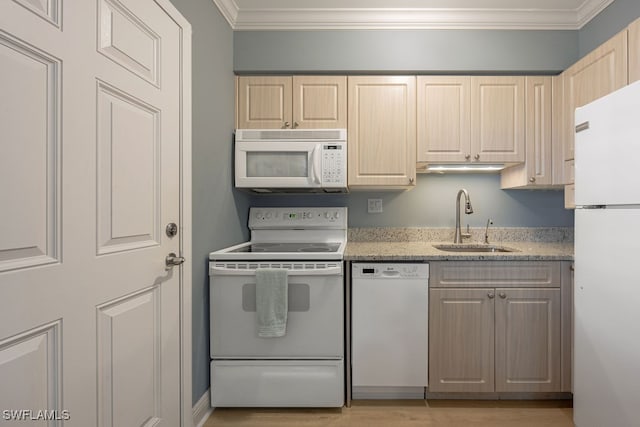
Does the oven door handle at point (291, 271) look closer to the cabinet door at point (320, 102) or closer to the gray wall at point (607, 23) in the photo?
the cabinet door at point (320, 102)

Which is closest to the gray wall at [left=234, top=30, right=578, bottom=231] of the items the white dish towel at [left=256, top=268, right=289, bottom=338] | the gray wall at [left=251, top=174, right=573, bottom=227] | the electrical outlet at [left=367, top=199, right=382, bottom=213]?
the gray wall at [left=251, top=174, right=573, bottom=227]

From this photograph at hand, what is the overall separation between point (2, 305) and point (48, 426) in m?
0.36

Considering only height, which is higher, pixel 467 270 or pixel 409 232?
pixel 409 232

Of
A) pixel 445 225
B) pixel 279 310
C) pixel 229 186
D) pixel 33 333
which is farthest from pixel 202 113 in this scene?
pixel 445 225

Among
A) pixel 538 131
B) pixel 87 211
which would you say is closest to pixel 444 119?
pixel 538 131

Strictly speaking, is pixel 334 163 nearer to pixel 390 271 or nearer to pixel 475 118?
pixel 390 271

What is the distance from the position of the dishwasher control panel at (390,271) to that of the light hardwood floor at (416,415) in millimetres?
754

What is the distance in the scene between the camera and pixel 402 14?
215 cm

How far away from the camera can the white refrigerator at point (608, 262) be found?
116 cm

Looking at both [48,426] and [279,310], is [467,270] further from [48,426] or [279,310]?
[48,426]

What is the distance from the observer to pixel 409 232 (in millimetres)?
2508

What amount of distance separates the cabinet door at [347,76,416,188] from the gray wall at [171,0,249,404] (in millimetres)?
823

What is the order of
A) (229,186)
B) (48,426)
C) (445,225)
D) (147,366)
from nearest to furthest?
(48,426), (147,366), (229,186), (445,225)

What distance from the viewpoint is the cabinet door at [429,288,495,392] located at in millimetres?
1847
